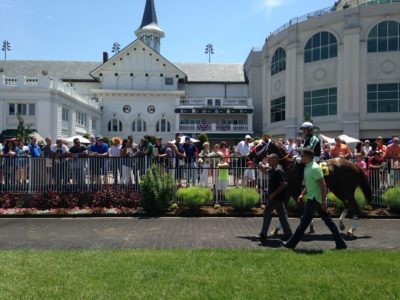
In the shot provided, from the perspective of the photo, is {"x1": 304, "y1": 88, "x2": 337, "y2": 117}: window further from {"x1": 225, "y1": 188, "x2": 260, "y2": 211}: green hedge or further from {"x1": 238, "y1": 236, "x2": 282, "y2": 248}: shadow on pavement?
{"x1": 238, "y1": 236, "x2": 282, "y2": 248}: shadow on pavement

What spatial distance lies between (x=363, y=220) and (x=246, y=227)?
354 centimetres

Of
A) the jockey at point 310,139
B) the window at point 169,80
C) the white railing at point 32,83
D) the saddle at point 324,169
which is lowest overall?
the saddle at point 324,169

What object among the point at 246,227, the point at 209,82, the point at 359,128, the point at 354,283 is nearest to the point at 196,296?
the point at 354,283

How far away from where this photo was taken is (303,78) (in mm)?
45406

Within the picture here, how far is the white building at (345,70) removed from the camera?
1612 inches

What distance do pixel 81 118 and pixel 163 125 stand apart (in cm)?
1085

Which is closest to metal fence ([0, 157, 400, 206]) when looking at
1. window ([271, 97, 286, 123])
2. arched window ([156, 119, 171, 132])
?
window ([271, 97, 286, 123])

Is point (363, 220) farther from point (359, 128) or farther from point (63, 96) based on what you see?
point (63, 96)

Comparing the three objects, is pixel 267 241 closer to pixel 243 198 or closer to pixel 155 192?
pixel 243 198

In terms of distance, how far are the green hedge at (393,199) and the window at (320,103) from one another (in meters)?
31.6

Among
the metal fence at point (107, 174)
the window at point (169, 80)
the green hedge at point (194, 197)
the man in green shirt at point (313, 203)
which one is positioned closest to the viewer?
the man in green shirt at point (313, 203)

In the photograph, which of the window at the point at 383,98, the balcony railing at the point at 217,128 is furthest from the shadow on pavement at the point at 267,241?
the balcony railing at the point at 217,128

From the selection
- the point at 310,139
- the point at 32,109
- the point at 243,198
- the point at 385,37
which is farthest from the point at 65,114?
the point at 310,139

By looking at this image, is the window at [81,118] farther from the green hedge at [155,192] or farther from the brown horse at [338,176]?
the brown horse at [338,176]
